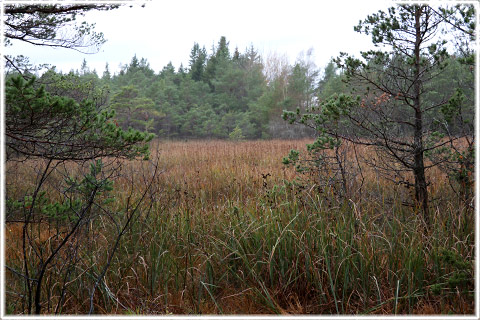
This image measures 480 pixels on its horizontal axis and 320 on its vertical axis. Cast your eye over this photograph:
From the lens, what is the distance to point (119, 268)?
2979 mm

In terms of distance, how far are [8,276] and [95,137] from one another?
65.0 inches

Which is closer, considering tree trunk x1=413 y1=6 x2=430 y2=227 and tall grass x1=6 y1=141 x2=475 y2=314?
tall grass x1=6 y1=141 x2=475 y2=314

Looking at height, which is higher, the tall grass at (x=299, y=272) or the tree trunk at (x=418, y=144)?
the tree trunk at (x=418, y=144)

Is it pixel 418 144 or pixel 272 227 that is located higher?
pixel 418 144

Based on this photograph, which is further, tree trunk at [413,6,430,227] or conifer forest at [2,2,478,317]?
tree trunk at [413,6,430,227]

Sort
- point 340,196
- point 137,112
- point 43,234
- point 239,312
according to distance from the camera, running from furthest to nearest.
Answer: point 137,112, point 43,234, point 340,196, point 239,312

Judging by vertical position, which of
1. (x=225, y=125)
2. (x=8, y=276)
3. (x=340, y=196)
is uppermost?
(x=225, y=125)

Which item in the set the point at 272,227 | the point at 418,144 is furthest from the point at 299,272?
the point at 418,144

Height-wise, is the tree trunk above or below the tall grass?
above

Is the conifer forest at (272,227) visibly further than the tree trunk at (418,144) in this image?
No

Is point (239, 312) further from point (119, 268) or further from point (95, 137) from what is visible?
point (95, 137)

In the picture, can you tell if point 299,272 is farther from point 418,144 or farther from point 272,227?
point 418,144

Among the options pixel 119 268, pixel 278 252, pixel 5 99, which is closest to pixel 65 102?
pixel 5 99

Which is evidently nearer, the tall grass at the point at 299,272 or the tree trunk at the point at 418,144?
the tall grass at the point at 299,272
